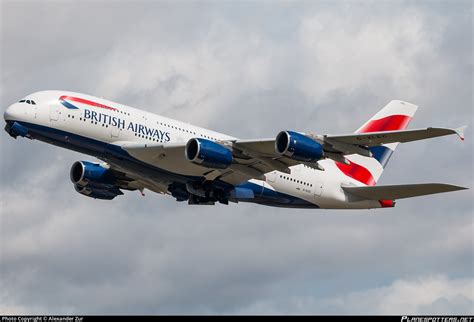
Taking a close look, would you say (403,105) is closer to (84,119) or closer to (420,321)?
(84,119)

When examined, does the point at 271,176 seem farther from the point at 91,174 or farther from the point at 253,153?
the point at 91,174

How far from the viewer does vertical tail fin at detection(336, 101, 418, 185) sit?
225 feet

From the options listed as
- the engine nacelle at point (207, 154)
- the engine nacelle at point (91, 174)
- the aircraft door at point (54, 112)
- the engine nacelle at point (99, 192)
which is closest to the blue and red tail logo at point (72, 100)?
the aircraft door at point (54, 112)

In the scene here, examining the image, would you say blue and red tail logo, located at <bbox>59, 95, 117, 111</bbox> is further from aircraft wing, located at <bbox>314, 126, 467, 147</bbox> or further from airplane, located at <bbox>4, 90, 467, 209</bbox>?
aircraft wing, located at <bbox>314, 126, 467, 147</bbox>

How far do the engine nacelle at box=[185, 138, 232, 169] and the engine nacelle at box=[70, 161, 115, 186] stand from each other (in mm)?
8874

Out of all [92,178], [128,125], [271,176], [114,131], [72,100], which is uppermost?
[72,100]

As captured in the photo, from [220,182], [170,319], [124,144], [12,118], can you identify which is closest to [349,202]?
[220,182]

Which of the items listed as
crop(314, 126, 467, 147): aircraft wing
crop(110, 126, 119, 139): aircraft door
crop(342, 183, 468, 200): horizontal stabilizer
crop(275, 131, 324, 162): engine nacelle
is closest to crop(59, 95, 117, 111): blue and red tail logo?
crop(110, 126, 119, 139): aircraft door

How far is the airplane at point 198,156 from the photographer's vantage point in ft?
189

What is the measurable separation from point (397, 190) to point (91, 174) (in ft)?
60.4

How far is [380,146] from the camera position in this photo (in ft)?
234

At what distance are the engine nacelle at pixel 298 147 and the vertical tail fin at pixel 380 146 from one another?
409 inches

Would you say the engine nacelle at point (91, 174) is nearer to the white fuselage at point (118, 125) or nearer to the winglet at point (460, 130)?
the white fuselage at point (118, 125)

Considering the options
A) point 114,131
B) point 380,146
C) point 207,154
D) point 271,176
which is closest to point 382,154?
point 380,146
